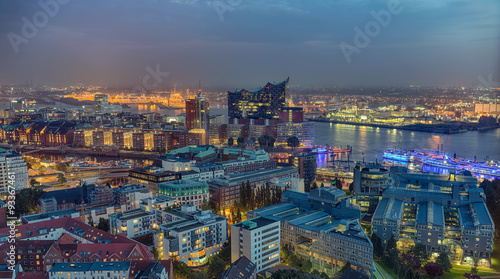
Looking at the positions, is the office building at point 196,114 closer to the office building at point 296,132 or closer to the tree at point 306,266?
the office building at point 296,132

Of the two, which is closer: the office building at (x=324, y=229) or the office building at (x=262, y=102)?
the office building at (x=324, y=229)

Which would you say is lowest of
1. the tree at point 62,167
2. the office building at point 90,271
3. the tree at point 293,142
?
the tree at point 62,167

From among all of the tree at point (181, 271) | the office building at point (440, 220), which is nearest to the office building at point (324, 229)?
the office building at point (440, 220)

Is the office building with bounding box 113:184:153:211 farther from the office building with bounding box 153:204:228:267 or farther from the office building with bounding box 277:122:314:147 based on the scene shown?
the office building with bounding box 277:122:314:147

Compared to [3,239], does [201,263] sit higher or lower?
lower

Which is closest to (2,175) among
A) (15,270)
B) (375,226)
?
(15,270)

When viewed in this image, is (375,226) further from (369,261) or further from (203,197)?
(203,197)
